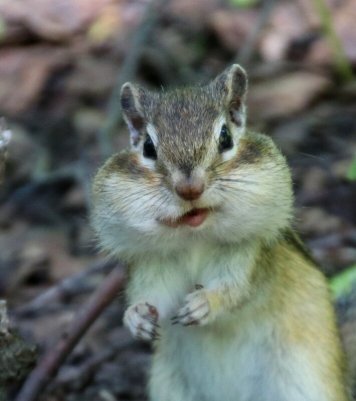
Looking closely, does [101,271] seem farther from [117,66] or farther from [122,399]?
[117,66]

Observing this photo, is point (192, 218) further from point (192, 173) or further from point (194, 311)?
Answer: point (194, 311)

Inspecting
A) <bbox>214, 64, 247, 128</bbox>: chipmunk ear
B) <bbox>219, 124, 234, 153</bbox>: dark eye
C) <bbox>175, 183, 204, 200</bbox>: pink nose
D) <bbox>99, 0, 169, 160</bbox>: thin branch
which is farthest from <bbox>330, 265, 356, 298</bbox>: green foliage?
<bbox>99, 0, 169, 160</bbox>: thin branch

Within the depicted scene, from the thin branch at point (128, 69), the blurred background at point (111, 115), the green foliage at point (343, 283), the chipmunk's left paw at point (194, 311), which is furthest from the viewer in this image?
the thin branch at point (128, 69)

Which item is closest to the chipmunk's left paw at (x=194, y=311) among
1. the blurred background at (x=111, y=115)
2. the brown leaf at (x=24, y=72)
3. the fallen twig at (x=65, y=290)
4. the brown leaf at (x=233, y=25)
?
the blurred background at (x=111, y=115)

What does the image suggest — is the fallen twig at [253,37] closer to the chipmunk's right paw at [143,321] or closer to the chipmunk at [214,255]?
the chipmunk at [214,255]

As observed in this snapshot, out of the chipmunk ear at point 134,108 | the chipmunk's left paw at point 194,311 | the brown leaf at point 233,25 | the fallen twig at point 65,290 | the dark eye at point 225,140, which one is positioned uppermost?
the chipmunk ear at point 134,108

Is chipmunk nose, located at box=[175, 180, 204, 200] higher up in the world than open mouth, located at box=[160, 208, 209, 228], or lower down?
higher up

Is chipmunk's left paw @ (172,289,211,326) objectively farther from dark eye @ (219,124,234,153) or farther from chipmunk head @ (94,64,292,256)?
dark eye @ (219,124,234,153)
